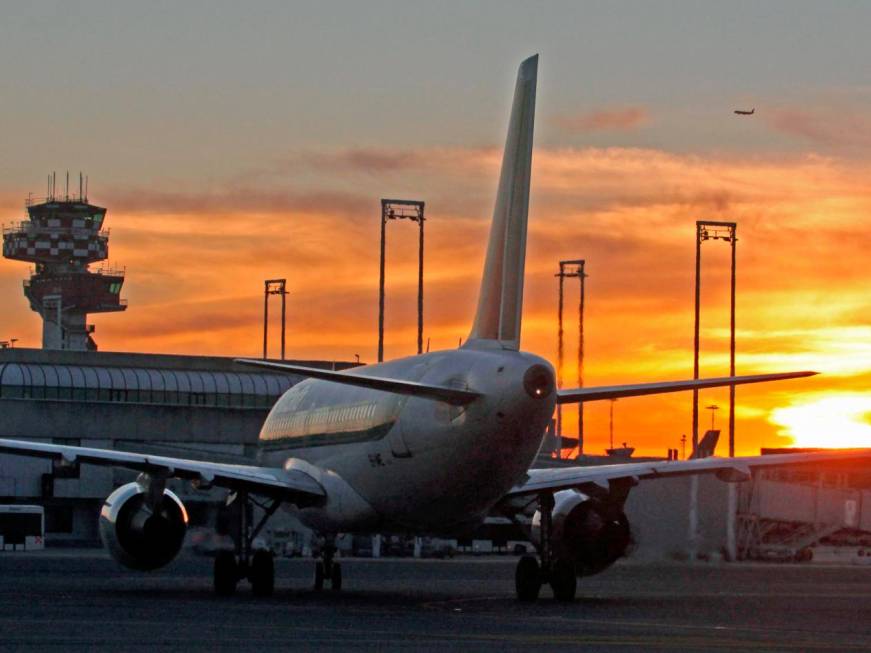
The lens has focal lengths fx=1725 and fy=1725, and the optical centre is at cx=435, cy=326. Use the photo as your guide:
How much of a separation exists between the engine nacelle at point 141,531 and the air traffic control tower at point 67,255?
135145 mm

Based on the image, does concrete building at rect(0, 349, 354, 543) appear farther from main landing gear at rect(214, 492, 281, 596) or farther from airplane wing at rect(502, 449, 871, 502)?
airplane wing at rect(502, 449, 871, 502)

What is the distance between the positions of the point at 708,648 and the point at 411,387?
10.5m

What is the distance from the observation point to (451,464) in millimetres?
34094

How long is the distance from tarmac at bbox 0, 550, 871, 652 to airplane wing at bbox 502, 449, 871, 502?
2.56 m

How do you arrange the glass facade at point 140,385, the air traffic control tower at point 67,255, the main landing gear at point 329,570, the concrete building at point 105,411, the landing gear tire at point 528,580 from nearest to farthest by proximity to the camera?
the landing gear tire at point 528,580 < the main landing gear at point 329,570 < the concrete building at point 105,411 < the glass facade at point 140,385 < the air traffic control tower at point 67,255

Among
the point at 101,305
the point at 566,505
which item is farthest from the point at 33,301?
the point at 566,505

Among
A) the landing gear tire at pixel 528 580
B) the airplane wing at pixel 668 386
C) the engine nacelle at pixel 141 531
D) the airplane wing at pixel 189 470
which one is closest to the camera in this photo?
the airplane wing at pixel 668 386

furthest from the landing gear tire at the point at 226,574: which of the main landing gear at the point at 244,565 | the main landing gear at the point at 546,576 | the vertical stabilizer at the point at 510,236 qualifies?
the vertical stabilizer at the point at 510,236

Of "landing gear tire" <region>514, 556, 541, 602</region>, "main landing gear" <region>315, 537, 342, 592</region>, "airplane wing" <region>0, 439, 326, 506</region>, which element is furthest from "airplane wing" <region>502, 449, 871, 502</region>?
"main landing gear" <region>315, 537, 342, 592</region>

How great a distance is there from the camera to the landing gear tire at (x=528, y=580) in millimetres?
36594

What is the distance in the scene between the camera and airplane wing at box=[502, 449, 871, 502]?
3838 centimetres

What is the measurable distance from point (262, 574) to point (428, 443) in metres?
6.00

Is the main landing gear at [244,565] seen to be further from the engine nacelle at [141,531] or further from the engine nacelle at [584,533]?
the engine nacelle at [584,533]

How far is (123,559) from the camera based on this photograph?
38938 millimetres
